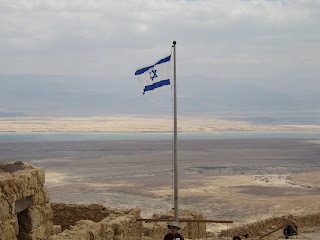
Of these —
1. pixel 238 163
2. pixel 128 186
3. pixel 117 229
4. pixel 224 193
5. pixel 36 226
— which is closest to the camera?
pixel 36 226

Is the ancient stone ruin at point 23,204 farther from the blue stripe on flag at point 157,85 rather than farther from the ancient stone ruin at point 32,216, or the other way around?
the blue stripe on flag at point 157,85

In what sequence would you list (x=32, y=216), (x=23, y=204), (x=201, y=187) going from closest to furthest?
(x=23, y=204) < (x=32, y=216) < (x=201, y=187)

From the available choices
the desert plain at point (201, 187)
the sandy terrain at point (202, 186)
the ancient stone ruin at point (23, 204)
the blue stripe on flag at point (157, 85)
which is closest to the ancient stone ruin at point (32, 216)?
the ancient stone ruin at point (23, 204)

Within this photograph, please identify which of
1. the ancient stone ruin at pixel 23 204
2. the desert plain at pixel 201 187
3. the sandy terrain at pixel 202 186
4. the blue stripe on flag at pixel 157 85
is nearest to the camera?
the ancient stone ruin at pixel 23 204

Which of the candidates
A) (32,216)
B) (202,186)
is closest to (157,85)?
(32,216)

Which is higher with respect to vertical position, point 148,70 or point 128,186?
point 148,70

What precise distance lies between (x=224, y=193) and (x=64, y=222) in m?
21.8

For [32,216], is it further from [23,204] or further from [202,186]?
[202,186]

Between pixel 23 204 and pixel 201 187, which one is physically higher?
pixel 23 204

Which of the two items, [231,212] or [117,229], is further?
[231,212]

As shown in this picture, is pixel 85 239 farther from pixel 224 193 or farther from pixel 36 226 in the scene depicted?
pixel 224 193

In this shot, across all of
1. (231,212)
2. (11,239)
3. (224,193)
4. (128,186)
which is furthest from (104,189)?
(11,239)

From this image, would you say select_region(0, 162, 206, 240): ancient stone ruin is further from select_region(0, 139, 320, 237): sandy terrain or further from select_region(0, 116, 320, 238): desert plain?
select_region(0, 139, 320, 237): sandy terrain

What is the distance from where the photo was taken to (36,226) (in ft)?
33.3
